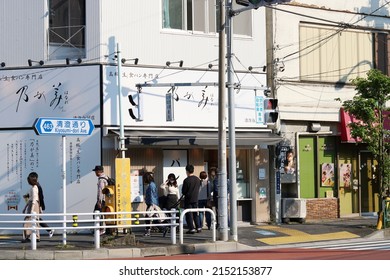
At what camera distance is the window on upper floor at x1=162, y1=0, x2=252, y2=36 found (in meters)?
24.7

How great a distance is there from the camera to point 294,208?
2608cm

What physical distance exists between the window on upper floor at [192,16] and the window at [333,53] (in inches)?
122

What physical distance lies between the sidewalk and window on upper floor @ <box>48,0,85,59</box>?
19.1 feet

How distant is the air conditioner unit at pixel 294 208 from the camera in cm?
2603

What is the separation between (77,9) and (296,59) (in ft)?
26.8

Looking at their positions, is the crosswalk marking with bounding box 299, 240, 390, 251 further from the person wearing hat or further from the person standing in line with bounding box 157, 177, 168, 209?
the person wearing hat

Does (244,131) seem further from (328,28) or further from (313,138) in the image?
(328,28)

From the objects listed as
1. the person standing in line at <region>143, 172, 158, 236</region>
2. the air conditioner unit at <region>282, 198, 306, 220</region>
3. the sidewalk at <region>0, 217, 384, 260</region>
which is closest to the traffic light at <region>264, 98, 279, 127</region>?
the sidewalk at <region>0, 217, 384, 260</region>

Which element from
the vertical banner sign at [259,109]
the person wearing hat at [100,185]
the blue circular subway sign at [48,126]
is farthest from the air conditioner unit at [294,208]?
the blue circular subway sign at [48,126]

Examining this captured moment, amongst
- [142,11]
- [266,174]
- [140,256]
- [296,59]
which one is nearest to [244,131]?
[266,174]

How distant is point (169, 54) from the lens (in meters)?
24.5

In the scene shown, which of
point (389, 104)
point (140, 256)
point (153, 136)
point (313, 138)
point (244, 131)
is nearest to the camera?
point (140, 256)

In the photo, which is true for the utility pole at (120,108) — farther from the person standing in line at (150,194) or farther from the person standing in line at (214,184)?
the person standing in line at (214,184)

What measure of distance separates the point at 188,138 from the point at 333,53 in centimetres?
765
